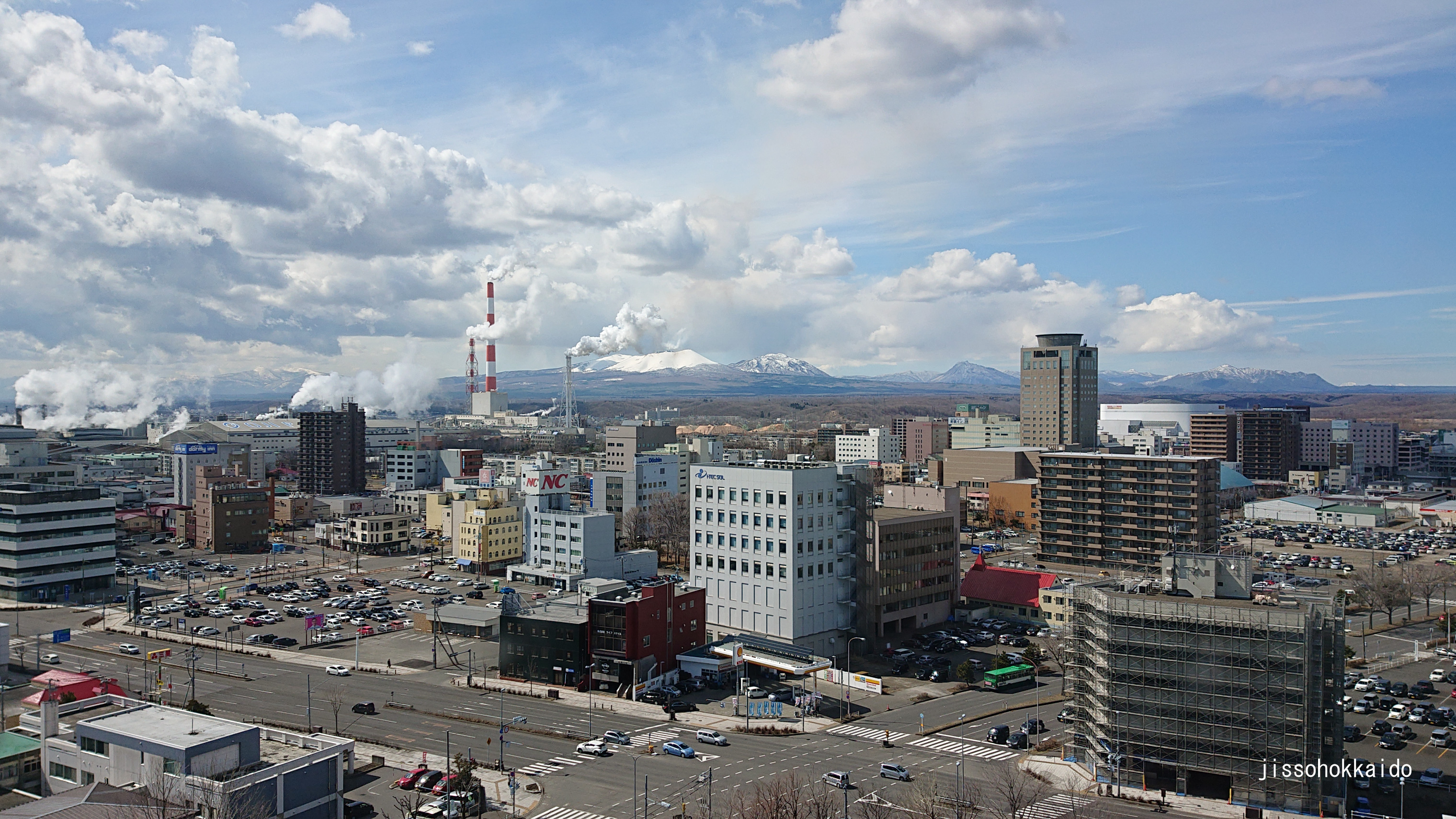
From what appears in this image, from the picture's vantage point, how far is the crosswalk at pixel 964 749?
98.2 ft

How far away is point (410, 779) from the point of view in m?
27.7

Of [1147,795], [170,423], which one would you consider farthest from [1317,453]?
[170,423]

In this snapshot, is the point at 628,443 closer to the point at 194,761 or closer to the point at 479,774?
the point at 479,774

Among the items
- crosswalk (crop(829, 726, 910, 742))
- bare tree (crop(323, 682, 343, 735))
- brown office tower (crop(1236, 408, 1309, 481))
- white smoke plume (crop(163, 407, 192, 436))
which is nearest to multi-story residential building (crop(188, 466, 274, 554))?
bare tree (crop(323, 682, 343, 735))

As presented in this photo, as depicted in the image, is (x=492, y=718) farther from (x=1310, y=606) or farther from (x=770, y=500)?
(x=1310, y=606)

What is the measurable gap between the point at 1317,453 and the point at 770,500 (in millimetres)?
111857

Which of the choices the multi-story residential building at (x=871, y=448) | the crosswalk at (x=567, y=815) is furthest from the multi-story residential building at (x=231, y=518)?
the multi-story residential building at (x=871, y=448)

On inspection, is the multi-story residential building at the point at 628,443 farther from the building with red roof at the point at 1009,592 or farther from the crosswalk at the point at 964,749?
the crosswalk at the point at 964,749

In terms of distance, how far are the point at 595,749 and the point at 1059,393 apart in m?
93.3

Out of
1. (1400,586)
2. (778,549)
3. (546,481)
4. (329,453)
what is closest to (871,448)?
(329,453)

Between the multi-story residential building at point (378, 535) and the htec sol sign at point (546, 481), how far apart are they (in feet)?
52.4

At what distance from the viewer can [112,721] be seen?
25391mm

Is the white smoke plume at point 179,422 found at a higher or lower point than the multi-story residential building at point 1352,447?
higher

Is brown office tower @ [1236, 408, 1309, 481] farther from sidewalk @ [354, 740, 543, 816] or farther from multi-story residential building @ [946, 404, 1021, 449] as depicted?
sidewalk @ [354, 740, 543, 816]
